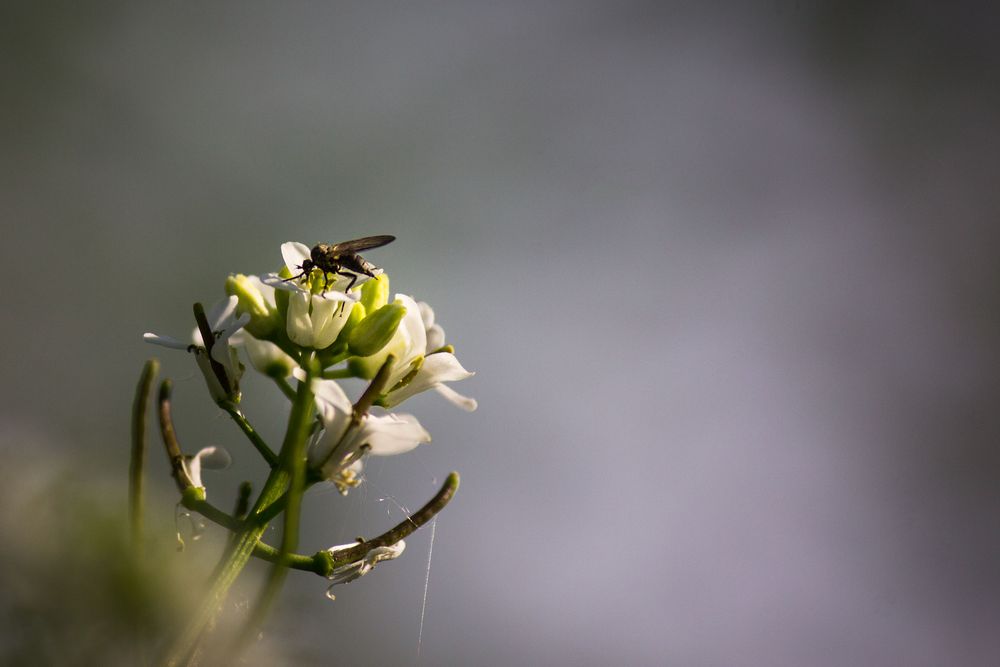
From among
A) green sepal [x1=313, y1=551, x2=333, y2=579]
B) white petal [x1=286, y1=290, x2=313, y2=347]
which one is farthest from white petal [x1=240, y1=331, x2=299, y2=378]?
green sepal [x1=313, y1=551, x2=333, y2=579]

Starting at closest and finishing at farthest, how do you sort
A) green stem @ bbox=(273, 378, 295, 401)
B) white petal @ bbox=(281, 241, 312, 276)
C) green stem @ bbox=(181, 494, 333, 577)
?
green stem @ bbox=(181, 494, 333, 577) → green stem @ bbox=(273, 378, 295, 401) → white petal @ bbox=(281, 241, 312, 276)

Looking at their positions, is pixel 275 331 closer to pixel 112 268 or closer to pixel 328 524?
pixel 328 524

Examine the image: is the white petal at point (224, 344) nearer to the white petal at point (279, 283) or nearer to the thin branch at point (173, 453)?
the white petal at point (279, 283)

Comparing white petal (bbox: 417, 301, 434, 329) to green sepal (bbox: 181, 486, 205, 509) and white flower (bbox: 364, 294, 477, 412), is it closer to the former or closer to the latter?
white flower (bbox: 364, 294, 477, 412)

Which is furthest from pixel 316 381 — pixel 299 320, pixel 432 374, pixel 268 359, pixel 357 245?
pixel 357 245

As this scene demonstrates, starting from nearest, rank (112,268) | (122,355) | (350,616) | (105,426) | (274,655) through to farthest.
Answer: (274,655)
(350,616)
(105,426)
(122,355)
(112,268)

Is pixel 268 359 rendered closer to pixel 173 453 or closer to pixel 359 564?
pixel 173 453

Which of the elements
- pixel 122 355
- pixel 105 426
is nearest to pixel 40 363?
pixel 122 355
